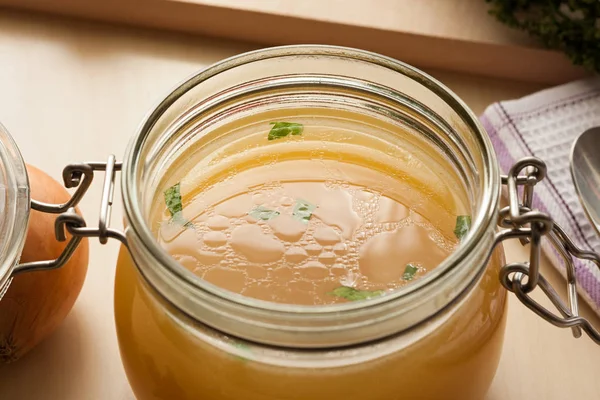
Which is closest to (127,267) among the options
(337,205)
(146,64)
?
(337,205)

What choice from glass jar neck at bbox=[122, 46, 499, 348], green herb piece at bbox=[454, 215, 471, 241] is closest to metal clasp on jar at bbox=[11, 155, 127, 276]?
glass jar neck at bbox=[122, 46, 499, 348]

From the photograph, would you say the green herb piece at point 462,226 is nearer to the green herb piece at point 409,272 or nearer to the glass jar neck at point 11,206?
the green herb piece at point 409,272

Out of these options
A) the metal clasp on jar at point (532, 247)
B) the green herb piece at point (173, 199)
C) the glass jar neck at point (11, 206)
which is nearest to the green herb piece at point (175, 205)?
the green herb piece at point (173, 199)

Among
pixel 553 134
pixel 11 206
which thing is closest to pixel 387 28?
pixel 553 134

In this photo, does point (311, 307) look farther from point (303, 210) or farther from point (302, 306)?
point (303, 210)

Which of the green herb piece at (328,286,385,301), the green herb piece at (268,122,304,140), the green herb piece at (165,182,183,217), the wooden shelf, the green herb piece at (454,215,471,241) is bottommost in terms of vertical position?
the green herb piece at (328,286,385,301)

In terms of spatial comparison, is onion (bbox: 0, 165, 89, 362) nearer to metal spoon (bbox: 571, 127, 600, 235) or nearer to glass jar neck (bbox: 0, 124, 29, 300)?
glass jar neck (bbox: 0, 124, 29, 300)
